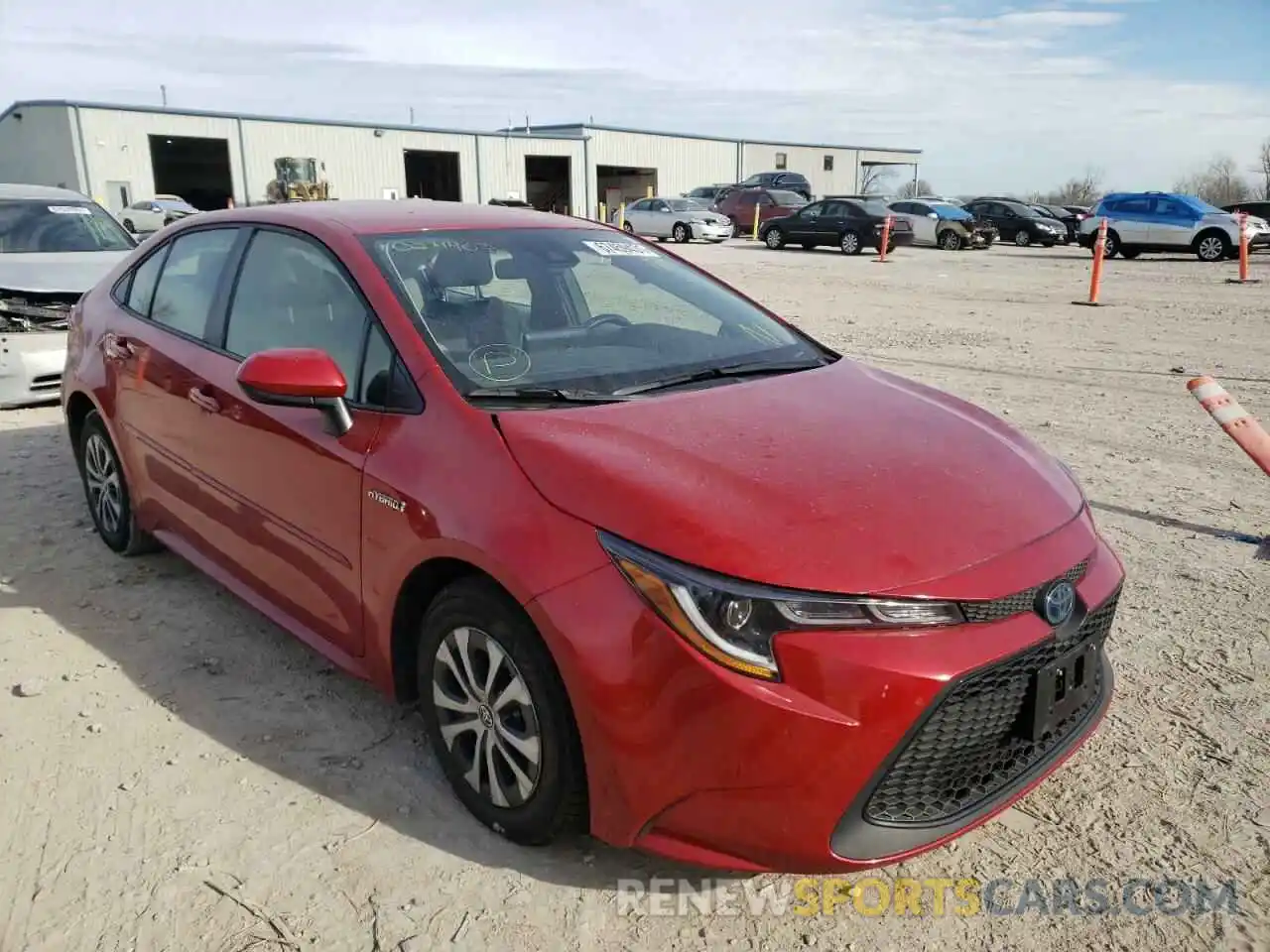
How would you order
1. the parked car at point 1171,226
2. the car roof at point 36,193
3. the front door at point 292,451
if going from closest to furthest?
the front door at point 292,451 < the car roof at point 36,193 < the parked car at point 1171,226

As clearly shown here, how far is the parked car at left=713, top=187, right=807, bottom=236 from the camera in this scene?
31.9 m

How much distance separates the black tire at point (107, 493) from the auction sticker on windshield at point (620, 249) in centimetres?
233

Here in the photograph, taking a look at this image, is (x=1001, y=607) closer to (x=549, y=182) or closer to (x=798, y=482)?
(x=798, y=482)

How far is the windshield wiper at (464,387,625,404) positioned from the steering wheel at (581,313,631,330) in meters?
0.58

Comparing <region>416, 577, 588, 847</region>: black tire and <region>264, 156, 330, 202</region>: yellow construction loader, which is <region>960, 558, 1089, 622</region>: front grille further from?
<region>264, 156, 330, 202</region>: yellow construction loader

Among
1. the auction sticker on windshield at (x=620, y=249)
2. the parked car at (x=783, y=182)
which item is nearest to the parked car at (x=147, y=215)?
the parked car at (x=783, y=182)

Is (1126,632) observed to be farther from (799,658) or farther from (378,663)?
(378,663)

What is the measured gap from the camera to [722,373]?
10.2 ft

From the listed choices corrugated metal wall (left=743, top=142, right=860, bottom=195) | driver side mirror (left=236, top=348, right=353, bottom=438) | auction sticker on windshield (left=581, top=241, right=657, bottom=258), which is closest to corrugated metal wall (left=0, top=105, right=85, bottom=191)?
corrugated metal wall (left=743, top=142, right=860, bottom=195)

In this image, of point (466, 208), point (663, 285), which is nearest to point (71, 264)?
point (466, 208)

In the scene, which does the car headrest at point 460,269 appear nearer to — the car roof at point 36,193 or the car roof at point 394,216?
the car roof at point 394,216

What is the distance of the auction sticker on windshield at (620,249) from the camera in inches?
146

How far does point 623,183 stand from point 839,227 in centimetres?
3236

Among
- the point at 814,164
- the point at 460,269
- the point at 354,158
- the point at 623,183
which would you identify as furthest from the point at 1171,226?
the point at 814,164
